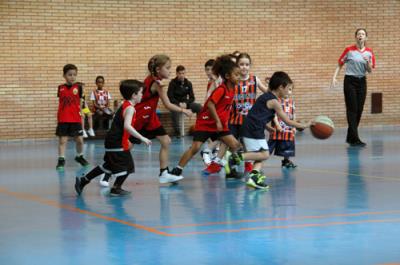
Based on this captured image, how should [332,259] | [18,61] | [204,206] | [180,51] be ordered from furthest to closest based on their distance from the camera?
[180,51] → [18,61] → [204,206] → [332,259]

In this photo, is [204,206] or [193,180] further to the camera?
[193,180]

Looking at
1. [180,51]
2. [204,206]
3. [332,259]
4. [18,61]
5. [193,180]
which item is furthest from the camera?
[180,51]

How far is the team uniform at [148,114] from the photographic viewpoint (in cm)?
1113

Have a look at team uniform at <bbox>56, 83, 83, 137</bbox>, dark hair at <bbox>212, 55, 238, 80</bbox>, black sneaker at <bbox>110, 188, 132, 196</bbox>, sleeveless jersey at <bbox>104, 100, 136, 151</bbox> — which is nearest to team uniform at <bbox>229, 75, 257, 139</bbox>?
dark hair at <bbox>212, 55, 238, 80</bbox>

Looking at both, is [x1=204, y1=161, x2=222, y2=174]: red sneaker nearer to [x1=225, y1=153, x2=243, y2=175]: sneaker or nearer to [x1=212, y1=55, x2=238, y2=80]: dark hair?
[x1=225, y1=153, x2=243, y2=175]: sneaker

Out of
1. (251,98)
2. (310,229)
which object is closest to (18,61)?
(251,98)

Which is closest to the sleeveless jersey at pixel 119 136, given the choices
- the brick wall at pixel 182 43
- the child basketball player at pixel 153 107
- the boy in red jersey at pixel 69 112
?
the child basketball player at pixel 153 107

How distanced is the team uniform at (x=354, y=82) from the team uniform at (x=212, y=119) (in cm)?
639

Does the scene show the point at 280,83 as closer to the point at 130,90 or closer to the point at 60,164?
the point at 130,90

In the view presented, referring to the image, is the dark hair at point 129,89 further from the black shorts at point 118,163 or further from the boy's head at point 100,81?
the boy's head at point 100,81

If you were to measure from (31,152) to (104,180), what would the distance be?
678cm

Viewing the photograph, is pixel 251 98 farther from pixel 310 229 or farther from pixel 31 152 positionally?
pixel 31 152

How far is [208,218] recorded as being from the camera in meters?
8.21

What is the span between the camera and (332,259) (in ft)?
20.6
